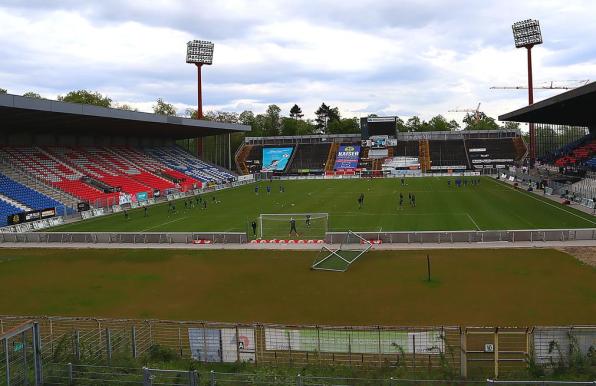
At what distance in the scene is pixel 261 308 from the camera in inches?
794

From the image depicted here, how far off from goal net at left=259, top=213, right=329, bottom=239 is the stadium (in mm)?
267

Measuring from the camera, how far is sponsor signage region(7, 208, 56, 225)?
1674 inches

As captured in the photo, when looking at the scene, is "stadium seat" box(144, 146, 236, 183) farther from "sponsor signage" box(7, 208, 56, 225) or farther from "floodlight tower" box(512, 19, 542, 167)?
"floodlight tower" box(512, 19, 542, 167)

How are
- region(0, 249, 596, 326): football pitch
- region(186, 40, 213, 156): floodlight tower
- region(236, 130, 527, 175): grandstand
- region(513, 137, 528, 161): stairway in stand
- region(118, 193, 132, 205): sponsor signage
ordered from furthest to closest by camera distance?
1. region(513, 137, 528, 161): stairway in stand
2. region(236, 130, 527, 175): grandstand
3. region(186, 40, 213, 156): floodlight tower
4. region(118, 193, 132, 205): sponsor signage
5. region(0, 249, 596, 326): football pitch

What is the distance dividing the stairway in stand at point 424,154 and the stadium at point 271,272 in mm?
26609

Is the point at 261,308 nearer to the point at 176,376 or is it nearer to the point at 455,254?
the point at 176,376

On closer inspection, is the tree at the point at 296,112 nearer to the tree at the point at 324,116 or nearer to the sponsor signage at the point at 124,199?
the tree at the point at 324,116

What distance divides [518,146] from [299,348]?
105674 millimetres

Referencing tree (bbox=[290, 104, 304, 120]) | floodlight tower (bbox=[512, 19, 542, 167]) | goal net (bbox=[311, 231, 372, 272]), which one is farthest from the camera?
tree (bbox=[290, 104, 304, 120])

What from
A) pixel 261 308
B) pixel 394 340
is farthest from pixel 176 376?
pixel 261 308

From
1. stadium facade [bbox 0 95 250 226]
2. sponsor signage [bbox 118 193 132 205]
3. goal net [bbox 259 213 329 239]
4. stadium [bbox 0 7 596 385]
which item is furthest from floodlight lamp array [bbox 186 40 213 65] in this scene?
goal net [bbox 259 213 329 239]

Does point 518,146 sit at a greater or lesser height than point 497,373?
greater

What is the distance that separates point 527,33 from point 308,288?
82.4 m

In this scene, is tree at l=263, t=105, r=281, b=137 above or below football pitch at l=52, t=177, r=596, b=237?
above
